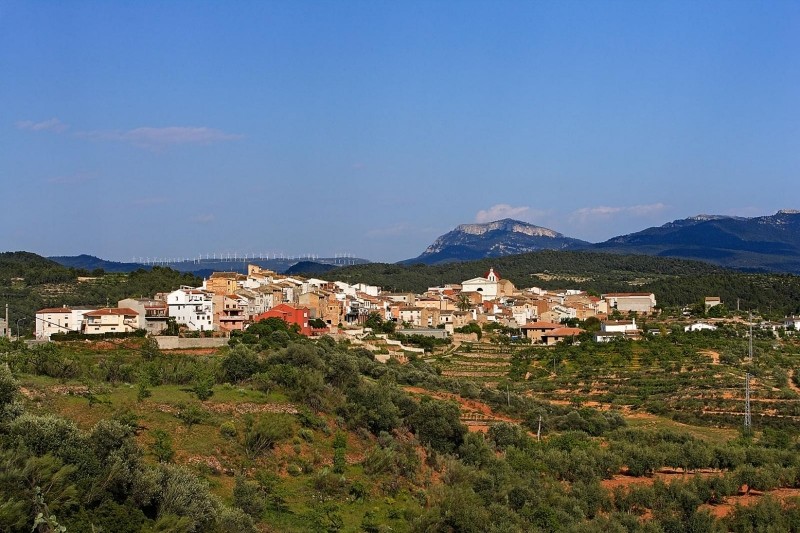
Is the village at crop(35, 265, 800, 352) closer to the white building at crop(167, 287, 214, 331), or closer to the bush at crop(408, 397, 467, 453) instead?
the white building at crop(167, 287, 214, 331)

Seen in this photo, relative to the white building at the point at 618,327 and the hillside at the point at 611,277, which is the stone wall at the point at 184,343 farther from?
the hillside at the point at 611,277

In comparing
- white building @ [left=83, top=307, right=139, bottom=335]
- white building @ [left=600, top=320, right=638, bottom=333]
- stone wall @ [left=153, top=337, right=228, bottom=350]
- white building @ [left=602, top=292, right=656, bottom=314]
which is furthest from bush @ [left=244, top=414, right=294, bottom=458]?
white building @ [left=602, top=292, right=656, bottom=314]

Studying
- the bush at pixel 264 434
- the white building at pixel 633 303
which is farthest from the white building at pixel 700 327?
the bush at pixel 264 434

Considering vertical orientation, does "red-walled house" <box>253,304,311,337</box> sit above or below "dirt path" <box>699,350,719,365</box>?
above

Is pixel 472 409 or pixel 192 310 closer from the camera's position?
pixel 472 409

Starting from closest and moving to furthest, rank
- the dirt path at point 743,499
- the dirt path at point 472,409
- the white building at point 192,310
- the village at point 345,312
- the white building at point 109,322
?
the dirt path at point 743,499
the dirt path at point 472,409
the white building at point 109,322
the village at point 345,312
the white building at point 192,310

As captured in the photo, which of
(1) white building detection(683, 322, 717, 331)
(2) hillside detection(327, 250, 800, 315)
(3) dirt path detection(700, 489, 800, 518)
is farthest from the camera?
(2) hillside detection(327, 250, 800, 315)

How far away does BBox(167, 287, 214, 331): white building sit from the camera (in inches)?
2263

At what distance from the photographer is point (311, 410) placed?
30391 mm

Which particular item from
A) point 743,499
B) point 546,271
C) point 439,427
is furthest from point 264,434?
point 546,271

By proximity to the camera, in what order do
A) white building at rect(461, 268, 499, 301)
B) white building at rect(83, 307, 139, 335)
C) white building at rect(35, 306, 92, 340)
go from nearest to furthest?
white building at rect(83, 307, 139, 335) → white building at rect(35, 306, 92, 340) → white building at rect(461, 268, 499, 301)

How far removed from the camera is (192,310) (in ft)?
190

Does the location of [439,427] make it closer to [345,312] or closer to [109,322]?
[109,322]

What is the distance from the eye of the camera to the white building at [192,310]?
57469mm
